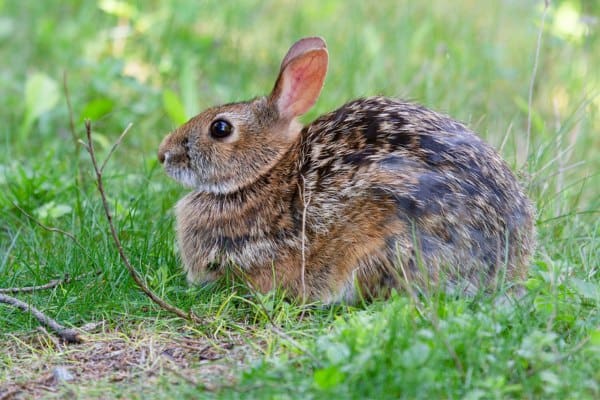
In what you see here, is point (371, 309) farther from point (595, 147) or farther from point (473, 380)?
point (595, 147)

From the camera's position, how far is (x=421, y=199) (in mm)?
4555

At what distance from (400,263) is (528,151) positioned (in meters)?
1.98

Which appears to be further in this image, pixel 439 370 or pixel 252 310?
pixel 252 310

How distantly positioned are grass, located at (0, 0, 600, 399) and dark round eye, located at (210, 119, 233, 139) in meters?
0.62

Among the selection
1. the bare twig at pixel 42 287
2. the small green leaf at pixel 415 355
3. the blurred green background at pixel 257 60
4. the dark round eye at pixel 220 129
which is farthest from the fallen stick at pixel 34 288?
the blurred green background at pixel 257 60

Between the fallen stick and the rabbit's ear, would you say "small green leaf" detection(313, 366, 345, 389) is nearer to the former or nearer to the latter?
the fallen stick

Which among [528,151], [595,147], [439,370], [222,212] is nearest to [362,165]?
[222,212]

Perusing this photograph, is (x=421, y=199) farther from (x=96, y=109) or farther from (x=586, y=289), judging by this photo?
(x=96, y=109)

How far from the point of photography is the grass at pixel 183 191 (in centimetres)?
379

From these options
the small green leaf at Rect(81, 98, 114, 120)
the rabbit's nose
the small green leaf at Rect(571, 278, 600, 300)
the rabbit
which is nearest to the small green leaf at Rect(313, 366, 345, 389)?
the rabbit

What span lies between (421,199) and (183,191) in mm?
1957

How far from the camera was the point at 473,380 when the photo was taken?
366cm

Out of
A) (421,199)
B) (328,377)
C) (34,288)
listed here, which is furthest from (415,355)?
(34,288)

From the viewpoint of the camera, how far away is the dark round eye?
529 centimetres
